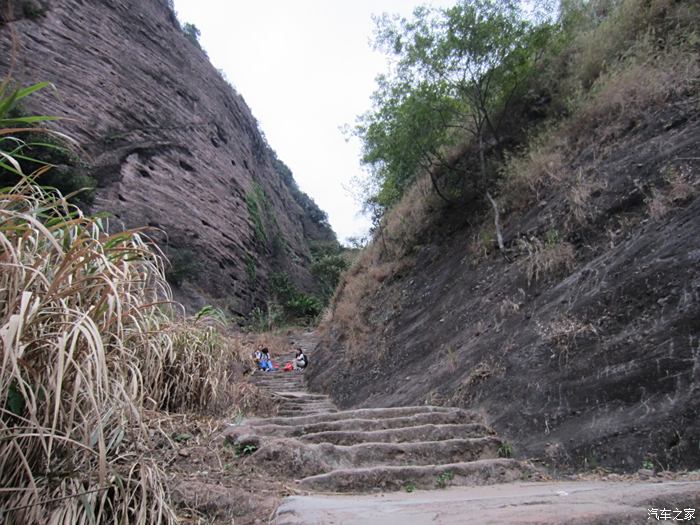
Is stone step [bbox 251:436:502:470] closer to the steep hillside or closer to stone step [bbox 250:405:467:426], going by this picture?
the steep hillside

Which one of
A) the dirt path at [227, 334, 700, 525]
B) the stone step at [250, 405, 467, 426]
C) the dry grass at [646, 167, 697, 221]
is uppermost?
the dry grass at [646, 167, 697, 221]

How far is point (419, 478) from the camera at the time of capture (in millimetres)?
3148

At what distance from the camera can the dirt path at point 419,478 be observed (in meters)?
1.90

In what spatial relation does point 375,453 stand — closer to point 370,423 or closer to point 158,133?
point 370,423

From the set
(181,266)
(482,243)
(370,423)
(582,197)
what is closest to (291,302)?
(181,266)

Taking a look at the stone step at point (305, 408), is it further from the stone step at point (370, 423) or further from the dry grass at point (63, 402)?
the dry grass at point (63, 402)

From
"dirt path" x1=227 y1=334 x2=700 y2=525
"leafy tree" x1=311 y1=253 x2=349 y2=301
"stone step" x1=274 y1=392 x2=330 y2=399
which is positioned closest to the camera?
"dirt path" x1=227 y1=334 x2=700 y2=525

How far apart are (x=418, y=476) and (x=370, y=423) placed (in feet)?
3.83

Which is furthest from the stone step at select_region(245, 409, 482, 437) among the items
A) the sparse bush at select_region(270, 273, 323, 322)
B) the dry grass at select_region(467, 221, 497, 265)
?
the sparse bush at select_region(270, 273, 323, 322)

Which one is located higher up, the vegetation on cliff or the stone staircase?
the vegetation on cliff

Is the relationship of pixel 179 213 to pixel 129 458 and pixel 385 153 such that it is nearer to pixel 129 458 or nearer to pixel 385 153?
pixel 385 153

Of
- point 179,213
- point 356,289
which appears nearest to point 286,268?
point 179,213

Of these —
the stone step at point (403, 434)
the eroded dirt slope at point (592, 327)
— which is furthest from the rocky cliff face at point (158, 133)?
the stone step at point (403, 434)

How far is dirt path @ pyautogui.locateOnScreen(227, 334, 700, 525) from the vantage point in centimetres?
190
